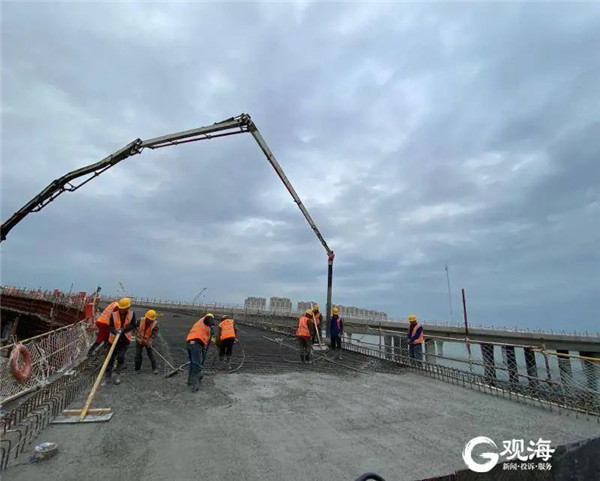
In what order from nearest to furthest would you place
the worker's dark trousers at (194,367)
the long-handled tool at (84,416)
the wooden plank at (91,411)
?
1. the long-handled tool at (84,416)
2. the wooden plank at (91,411)
3. the worker's dark trousers at (194,367)

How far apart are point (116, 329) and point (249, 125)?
10752mm

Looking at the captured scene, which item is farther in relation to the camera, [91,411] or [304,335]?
[304,335]

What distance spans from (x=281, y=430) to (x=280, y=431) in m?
0.05

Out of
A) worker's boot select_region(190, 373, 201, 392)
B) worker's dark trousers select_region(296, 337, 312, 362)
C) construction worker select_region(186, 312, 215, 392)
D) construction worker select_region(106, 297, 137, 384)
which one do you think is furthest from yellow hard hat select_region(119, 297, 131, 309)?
worker's dark trousers select_region(296, 337, 312, 362)

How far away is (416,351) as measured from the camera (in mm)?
12234

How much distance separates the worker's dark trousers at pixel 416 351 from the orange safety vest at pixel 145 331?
8079 millimetres

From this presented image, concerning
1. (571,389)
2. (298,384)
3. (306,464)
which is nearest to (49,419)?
(306,464)

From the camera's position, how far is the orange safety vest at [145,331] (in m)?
9.08

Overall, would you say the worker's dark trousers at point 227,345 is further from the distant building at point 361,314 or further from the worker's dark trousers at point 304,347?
the distant building at point 361,314

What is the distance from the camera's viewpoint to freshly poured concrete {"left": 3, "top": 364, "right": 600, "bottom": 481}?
4289mm

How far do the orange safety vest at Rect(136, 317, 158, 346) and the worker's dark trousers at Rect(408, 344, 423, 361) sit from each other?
26.5ft

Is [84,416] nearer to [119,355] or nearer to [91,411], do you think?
[91,411]

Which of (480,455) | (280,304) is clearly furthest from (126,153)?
(280,304)
